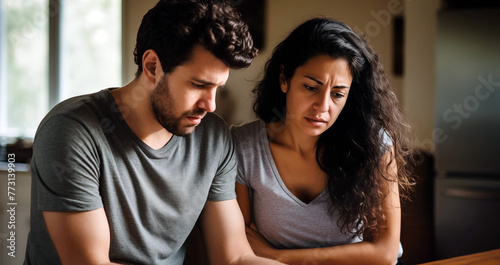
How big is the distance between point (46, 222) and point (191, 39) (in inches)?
22.6

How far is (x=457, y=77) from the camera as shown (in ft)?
9.33

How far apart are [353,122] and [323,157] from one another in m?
0.16

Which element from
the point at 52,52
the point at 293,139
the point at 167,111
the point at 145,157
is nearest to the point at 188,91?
the point at 167,111

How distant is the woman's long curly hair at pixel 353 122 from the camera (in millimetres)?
1500

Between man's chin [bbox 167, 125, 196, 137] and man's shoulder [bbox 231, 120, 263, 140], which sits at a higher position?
man's chin [bbox 167, 125, 196, 137]

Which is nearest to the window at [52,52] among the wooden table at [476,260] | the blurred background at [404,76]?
the blurred background at [404,76]

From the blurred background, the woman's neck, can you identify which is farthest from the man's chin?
the blurred background

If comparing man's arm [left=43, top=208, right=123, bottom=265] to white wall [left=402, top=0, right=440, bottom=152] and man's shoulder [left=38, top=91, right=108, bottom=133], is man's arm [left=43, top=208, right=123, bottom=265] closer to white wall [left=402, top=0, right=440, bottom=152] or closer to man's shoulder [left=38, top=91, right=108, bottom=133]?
man's shoulder [left=38, top=91, right=108, bottom=133]

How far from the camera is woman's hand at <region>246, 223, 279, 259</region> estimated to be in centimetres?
145

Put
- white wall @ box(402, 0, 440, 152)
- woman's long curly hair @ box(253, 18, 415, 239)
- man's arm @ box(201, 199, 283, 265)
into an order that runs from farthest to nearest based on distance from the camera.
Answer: white wall @ box(402, 0, 440, 152), woman's long curly hair @ box(253, 18, 415, 239), man's arm @ box(201, 199, 283, 265)

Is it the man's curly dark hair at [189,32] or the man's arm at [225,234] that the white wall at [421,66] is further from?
the man's curly dark hair at [189,32]

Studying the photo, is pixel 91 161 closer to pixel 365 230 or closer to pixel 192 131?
pixel 192 131

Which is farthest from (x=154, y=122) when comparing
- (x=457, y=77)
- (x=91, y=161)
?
(x=457, y=77)

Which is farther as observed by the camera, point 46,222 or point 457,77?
point 457,77
